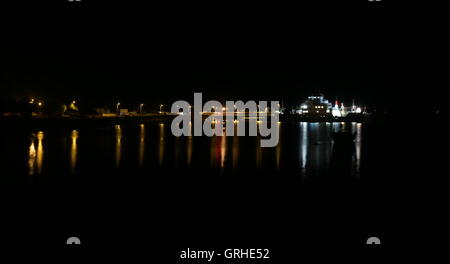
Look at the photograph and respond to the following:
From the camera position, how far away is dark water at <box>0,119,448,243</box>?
652 centimetres

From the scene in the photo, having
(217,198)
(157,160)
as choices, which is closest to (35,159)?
(157,160)

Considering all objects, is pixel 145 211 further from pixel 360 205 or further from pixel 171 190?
pixel 360 205

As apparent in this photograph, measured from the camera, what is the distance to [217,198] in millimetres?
8711

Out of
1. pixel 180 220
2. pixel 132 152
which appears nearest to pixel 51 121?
pixel 132 152

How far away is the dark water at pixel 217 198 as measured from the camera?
6523 millimetres

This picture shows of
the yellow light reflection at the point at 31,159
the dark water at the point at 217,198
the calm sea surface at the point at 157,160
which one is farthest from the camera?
the calm sea surface at the point at 157,160

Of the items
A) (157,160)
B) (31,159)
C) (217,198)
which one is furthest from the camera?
(157,160)

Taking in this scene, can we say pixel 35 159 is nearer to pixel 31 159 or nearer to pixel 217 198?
pixel 31 159

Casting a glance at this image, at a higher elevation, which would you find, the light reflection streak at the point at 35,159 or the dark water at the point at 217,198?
the light reflection streak at the point at 35,159

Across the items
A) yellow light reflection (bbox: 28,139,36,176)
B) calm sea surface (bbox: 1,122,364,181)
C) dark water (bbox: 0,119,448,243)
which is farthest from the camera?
calm sea surface (bbox: 1,122,364,181)

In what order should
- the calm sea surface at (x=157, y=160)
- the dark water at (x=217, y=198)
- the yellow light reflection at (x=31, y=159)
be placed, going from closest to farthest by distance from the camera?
1. the dark water at (x=217, y=198)
2. the yellow light reflection at (x=31, y=159)
3. the calm sea surface at (x=157, y=160)

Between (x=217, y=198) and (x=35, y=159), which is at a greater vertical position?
(x=35, y=159)

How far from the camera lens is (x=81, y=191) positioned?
9148 mm

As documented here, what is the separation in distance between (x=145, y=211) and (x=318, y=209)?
269 cm
